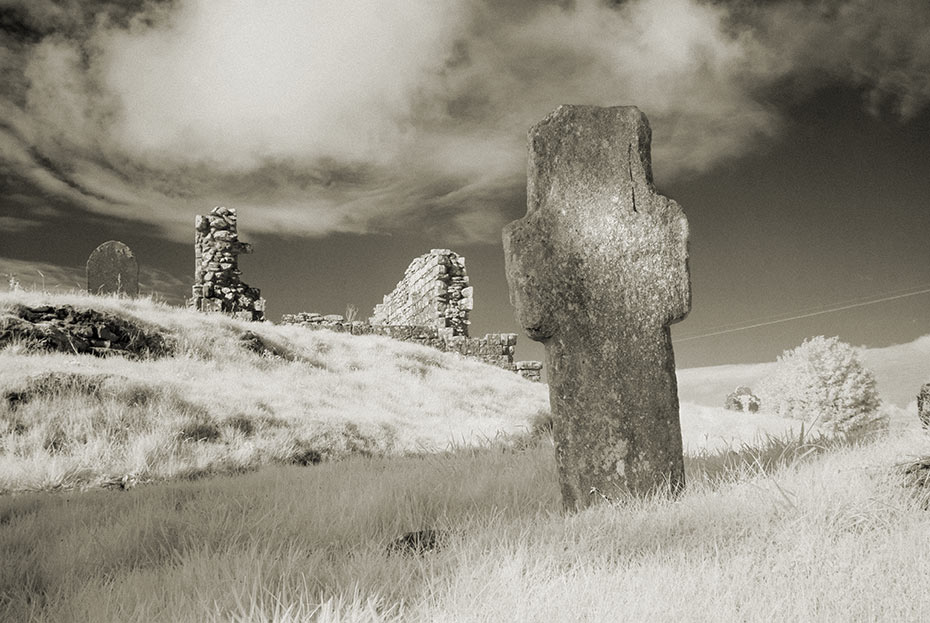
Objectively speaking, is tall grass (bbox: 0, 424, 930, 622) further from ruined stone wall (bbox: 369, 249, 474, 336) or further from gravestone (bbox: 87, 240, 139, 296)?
ruined stone wall (bbox: 369, 249, 474, 336)

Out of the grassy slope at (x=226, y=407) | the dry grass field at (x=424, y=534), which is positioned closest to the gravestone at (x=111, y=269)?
the grassy slope at (x=226, y=407)

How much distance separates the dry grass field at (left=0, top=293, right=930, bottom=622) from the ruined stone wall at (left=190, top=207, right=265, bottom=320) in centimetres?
1066

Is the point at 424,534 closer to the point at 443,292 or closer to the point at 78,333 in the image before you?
the point at 78,333

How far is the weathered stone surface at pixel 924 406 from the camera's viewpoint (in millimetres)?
5506

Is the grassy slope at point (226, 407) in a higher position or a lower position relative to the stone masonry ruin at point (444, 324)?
lower

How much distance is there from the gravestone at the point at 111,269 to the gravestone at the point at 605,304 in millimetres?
14767

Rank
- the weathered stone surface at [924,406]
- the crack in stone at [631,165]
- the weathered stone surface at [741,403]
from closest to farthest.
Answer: the crack in stone at [631,165]
the weathered stone surface at [924,406]
the weathered stone surface at [741,403]

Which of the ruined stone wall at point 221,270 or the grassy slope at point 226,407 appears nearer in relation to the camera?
the grassy slope at point 226,407

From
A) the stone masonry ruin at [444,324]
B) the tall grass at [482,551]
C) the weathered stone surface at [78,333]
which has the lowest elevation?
the tall grass at [482,551]

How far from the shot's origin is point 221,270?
17406mm

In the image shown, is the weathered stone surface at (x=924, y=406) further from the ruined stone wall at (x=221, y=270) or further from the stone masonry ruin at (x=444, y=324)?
the ruined stone wall at (x=221, y=270)

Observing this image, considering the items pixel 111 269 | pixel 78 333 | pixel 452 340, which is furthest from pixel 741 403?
pixel 78 333

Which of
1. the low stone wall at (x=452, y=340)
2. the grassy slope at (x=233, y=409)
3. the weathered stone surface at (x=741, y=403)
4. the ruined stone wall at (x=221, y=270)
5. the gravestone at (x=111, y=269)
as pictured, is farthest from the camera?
the weathered stone surface at (x=741, y=403)

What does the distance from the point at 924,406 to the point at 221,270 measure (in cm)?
1627
